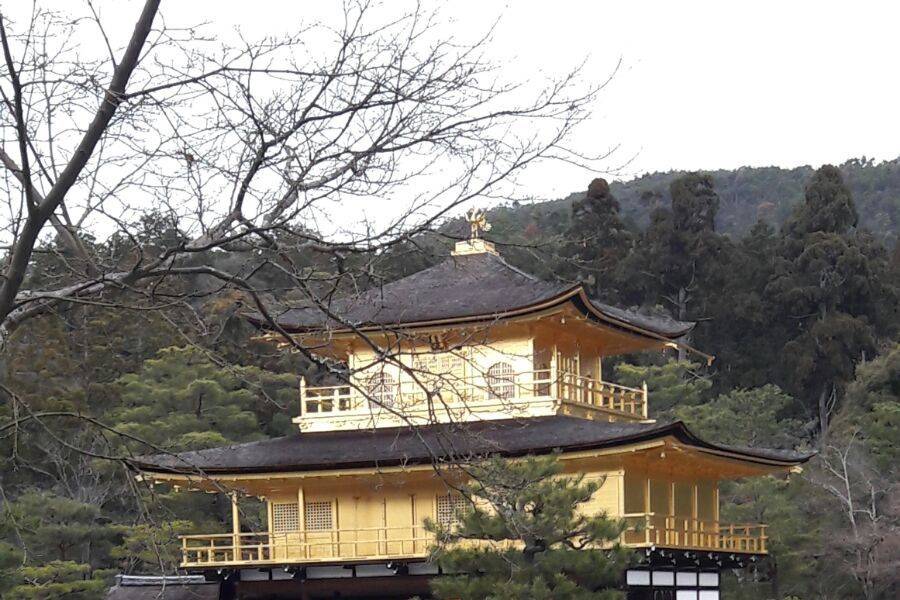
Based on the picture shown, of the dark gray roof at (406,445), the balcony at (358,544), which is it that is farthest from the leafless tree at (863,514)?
the balcony at (358,544)

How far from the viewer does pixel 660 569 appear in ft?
74.4

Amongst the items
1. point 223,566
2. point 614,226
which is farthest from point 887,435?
point 223,566

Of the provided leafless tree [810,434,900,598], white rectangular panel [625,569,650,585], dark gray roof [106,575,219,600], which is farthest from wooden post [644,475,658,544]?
leafless tree [810,434,900,598]

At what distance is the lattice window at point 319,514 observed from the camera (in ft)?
77.1

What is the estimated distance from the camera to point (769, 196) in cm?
8831

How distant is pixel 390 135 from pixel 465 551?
40.7 feet

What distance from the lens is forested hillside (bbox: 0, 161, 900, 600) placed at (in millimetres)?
31094

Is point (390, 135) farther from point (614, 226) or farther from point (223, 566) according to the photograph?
point (614, 226)

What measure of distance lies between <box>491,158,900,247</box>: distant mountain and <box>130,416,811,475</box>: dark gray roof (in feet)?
158

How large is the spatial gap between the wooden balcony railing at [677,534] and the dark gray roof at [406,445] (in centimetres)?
117

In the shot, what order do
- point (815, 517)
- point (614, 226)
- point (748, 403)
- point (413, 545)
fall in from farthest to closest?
point (614, 226) < point (748, 403) < point (815, 517) < point (413, 545)

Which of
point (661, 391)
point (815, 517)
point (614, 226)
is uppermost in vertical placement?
point (614, 226)

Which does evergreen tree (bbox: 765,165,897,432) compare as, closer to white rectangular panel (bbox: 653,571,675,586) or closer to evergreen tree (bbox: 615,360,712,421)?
evergreen tree (bbox: 615,360,712,421)

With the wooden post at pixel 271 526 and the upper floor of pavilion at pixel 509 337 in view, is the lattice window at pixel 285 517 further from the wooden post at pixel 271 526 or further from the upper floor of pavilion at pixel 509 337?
the upper floor of pavilion at pixel 509 337
